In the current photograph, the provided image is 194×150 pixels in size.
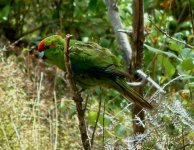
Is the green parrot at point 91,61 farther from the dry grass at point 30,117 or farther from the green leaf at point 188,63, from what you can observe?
the dry grass at point 30,117

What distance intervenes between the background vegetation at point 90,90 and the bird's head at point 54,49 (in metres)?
0.12

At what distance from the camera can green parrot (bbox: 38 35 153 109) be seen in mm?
1828

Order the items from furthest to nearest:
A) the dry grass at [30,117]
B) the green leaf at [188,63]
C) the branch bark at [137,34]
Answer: the dry grass at [30,117] → the branch bark at [137,34] → the green leaf at [188,63]

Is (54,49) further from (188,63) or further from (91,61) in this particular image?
(188,63)

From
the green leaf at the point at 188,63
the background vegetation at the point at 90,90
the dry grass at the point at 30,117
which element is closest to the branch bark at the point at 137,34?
the background vegetation at the point at 90,90

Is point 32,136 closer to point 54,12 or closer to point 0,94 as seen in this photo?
point 0,94

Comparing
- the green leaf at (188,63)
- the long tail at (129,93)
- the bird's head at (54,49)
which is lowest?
the long tail at (129,93)

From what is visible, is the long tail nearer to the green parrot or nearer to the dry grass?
the green parrot

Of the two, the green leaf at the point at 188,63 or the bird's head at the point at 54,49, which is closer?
the green leaf at the point at 188,63

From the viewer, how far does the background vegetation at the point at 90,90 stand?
173 cm

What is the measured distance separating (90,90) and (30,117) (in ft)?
1.79

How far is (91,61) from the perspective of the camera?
185 cm

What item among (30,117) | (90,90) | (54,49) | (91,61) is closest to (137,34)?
(91,61)

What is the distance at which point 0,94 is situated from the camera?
2.80m
